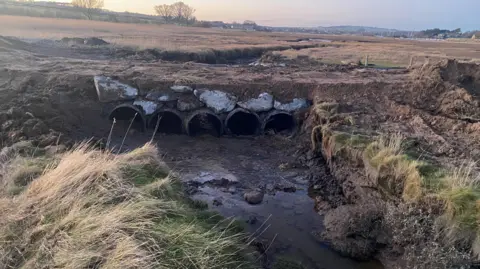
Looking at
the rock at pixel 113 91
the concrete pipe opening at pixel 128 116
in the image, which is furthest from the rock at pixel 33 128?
the rock at pixel 113 91

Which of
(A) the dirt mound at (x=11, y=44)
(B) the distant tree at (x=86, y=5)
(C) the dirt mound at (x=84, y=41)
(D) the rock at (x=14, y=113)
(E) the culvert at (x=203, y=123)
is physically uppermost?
(B) the distant tree at (x=86, y=5)

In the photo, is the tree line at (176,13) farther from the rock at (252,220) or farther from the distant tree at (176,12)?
the rock at (252,220)

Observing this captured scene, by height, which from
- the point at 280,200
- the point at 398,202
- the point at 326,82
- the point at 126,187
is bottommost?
the point at 280,200

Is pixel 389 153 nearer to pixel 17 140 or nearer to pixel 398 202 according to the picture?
pixel 398 202

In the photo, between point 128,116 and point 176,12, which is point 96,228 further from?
point 176,12

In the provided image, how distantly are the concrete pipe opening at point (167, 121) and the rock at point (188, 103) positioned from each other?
28 centimetres

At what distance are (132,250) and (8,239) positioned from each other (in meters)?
1.57

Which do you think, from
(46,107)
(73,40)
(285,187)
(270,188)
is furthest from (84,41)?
(285,187)

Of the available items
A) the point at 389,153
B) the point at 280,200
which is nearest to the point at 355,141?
the point at 389,153

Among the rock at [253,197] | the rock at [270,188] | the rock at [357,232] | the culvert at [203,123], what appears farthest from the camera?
the culvert at [203,123]

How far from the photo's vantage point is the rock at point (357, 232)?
743 cm

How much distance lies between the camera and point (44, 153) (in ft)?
27.9

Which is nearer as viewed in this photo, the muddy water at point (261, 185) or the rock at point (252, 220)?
the muddy water at point (261, 185)

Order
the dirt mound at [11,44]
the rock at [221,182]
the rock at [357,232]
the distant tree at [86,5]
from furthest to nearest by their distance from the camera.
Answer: the distant tree at [86,5]
the dirt mound at [11,44]
the rock at [221,182]
the rock at [357,232]
